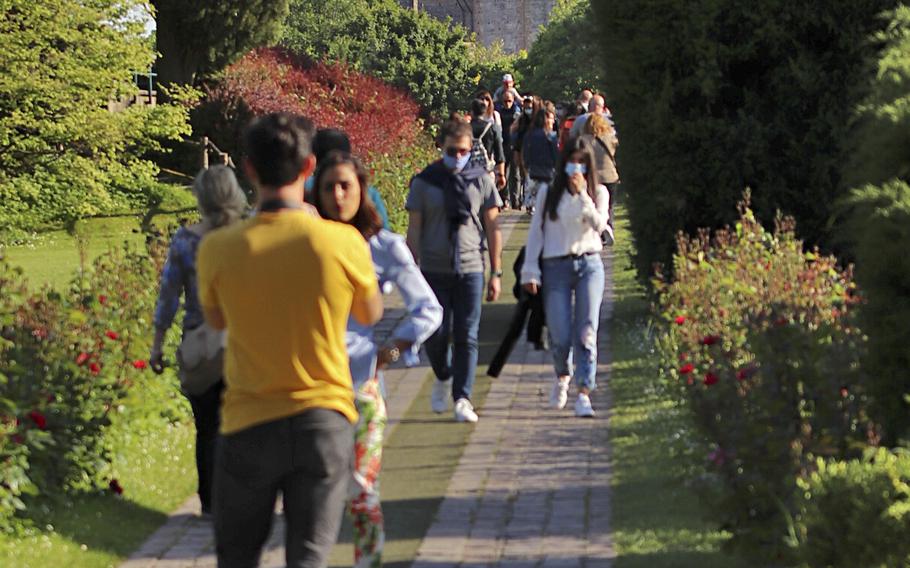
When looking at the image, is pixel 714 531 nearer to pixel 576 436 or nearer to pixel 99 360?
pixel 576 436

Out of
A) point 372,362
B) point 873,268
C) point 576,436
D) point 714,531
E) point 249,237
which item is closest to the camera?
point 249,237

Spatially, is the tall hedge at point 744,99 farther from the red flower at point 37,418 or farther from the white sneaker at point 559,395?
the red flower at point 37,418

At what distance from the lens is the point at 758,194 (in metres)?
13.0

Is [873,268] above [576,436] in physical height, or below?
above

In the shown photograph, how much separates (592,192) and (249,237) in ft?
21.1

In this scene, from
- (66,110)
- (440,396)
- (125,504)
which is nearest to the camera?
(125,504)

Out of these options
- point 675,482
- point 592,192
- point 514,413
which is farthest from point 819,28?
point 675,482

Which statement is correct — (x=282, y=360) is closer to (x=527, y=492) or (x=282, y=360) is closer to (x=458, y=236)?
(x=527, y=492)

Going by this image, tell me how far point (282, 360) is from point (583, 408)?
21.0 feet

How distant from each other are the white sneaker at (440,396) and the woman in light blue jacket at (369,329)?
4.71 m

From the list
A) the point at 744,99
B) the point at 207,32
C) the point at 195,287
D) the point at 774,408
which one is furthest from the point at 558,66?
the point at 774,408

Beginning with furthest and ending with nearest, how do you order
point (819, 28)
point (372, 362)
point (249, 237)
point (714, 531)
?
point (819, 28) < point (714, 531) < point (372, 362) < point (249, 237)

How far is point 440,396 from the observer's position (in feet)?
36.9

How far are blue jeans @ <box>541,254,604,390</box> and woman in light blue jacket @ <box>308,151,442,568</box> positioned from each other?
435 cm
